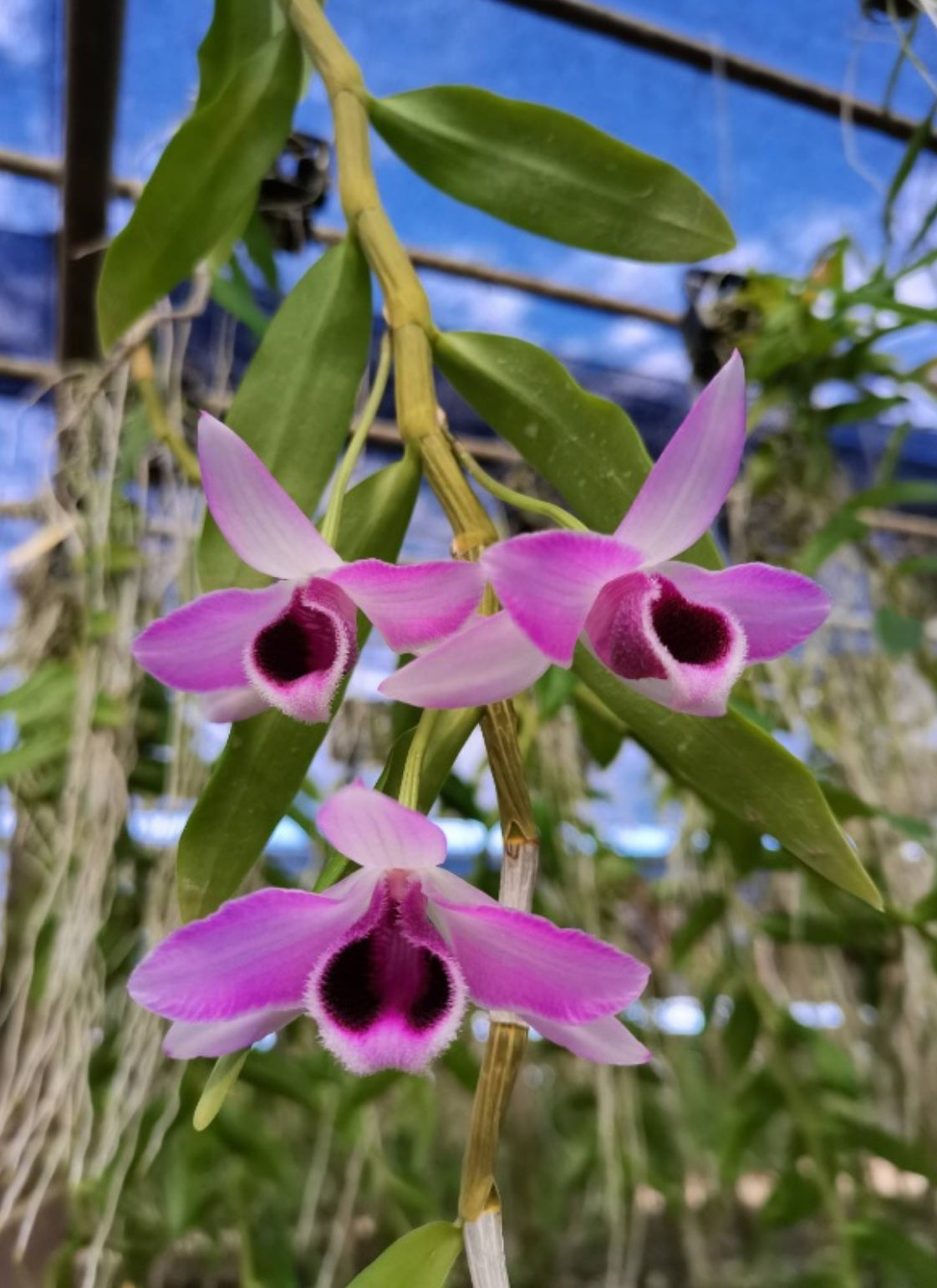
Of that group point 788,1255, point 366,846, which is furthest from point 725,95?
point 788,1255

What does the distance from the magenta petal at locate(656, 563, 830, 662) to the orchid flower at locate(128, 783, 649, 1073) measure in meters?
0.12

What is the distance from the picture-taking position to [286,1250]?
1.16m

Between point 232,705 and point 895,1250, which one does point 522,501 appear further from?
point 895,1250

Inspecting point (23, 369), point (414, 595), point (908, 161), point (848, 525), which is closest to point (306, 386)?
point (414, 595)

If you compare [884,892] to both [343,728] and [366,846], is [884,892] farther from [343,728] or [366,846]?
[366,846]

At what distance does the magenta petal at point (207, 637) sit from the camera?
1.24ft

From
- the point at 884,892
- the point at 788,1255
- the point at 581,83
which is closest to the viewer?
the point at 884,892

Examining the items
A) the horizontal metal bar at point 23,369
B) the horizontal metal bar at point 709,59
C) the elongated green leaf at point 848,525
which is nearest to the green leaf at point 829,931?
the elongated green leaf at point 848,525

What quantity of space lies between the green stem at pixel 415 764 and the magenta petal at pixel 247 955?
1.2 inches

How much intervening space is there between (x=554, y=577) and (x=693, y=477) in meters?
0.07

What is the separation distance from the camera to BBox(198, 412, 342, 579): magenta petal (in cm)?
38

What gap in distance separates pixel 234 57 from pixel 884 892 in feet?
3.40

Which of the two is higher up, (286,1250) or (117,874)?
(117,874)

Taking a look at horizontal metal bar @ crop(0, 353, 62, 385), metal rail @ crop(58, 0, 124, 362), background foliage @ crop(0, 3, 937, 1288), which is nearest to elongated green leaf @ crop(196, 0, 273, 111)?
background foliage @ crop(0, 3, 937, 1288)
